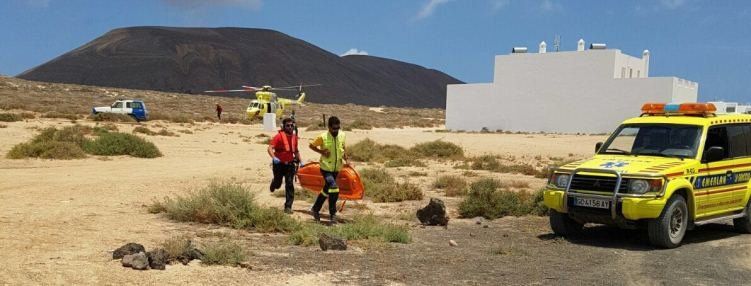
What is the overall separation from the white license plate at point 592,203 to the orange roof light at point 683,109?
253 centimetres

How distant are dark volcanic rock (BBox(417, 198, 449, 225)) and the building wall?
3773cm

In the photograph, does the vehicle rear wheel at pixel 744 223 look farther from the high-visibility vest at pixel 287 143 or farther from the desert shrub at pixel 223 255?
the desert shrub at pixel 223 255

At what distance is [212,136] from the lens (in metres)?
35.7

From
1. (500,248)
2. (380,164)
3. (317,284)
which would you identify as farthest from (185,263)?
(380,164)

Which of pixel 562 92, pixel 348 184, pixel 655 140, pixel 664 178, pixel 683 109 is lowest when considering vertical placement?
pixel 348 184

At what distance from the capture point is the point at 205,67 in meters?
157

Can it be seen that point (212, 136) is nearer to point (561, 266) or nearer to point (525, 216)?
point (525, 216)

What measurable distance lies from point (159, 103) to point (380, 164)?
54.6m

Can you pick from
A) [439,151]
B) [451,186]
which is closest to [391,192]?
[451,186]

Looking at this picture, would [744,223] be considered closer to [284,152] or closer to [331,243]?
[331,243]

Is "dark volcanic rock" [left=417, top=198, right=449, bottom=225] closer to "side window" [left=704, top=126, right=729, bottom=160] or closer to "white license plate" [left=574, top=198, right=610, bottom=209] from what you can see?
"white license plate" [left=574, top=198, right=610, bottom=209]

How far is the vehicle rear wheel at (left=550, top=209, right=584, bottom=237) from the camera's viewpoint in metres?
9.26

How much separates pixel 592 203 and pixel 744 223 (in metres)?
3.16

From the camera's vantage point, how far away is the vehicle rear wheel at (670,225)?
27.4ft
